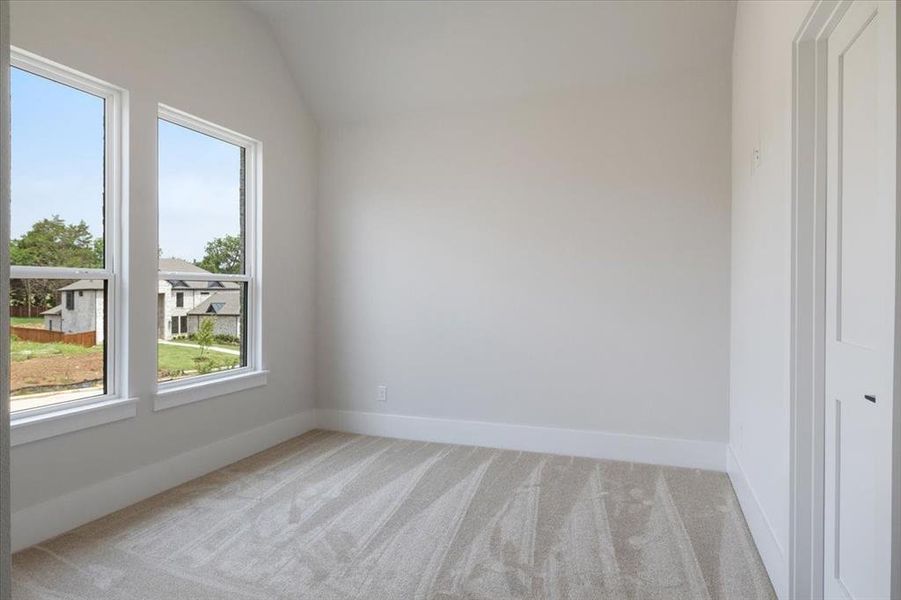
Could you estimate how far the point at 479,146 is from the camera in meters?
3.88

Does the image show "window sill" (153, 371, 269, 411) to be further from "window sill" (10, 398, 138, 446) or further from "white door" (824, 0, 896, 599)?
"white door" (824, 0, 896, 599)

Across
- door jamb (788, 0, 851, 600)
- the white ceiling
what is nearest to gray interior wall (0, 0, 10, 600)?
door jamb (788, 0, 851, 600)

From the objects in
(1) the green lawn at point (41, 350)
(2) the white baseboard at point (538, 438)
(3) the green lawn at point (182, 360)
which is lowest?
(2) the white baseboard at point (538, 438)

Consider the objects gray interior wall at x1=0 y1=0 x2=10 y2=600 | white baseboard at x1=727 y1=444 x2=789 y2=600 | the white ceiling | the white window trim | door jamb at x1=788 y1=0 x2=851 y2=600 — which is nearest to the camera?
gray interior wall at x1=0 y1=0 x2=10 y2=600

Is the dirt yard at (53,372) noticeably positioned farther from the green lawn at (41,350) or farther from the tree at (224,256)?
the tree at (224,256)

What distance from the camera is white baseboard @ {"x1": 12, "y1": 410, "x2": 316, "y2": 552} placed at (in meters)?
2.27

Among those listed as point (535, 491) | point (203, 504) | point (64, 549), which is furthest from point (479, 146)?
point (64, 549)

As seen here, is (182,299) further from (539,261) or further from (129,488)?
(539,261)

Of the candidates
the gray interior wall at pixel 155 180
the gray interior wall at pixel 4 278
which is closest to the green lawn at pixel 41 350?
the gray interior wall at pixel 155 180

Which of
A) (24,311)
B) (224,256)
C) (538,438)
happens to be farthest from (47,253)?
(538,438)

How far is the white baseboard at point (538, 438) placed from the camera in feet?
11.2

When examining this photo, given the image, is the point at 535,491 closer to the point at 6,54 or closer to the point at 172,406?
the point at 172,406

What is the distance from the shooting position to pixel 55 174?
8.07ft

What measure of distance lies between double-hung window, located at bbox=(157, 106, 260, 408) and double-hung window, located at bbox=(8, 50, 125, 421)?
12.4 inches
